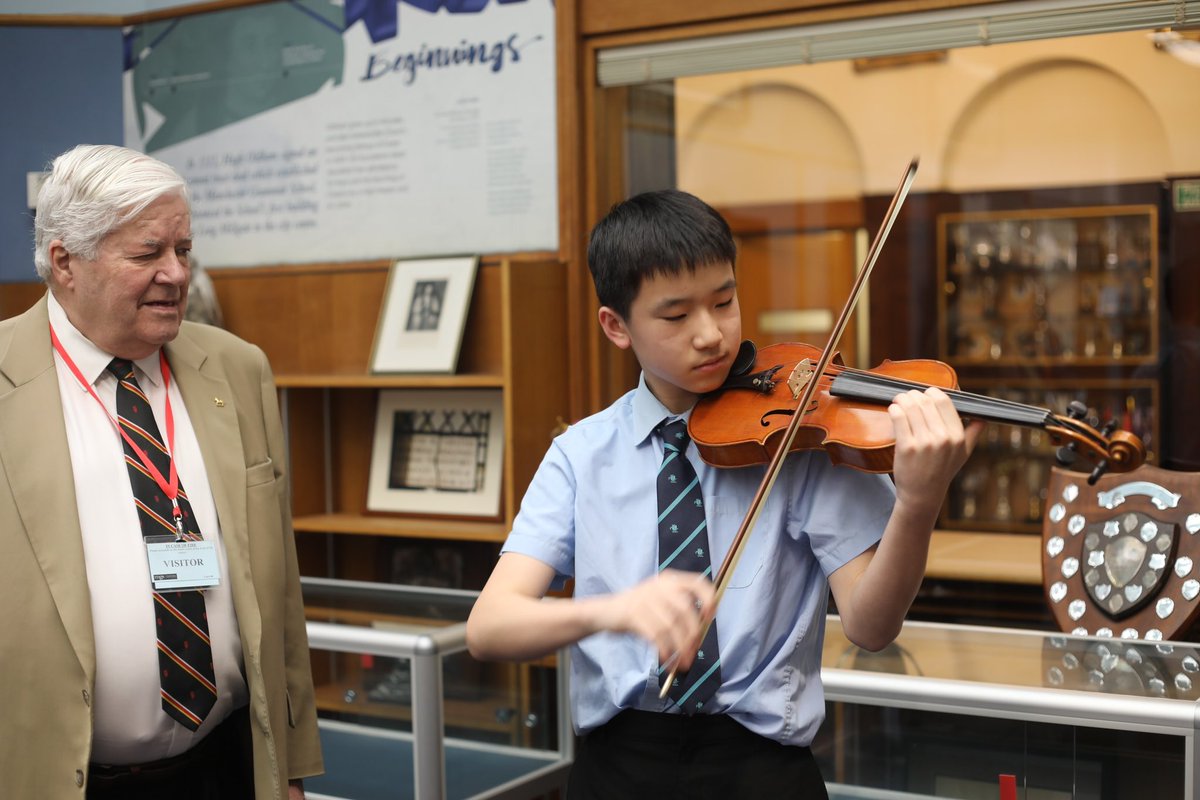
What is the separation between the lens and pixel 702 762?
1388 mm

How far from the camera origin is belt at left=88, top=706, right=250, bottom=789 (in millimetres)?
1780

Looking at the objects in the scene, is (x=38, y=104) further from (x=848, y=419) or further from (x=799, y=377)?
(x=848, y=419)

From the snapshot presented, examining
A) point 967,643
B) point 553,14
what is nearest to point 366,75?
point 553,14

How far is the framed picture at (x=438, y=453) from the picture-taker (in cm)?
400

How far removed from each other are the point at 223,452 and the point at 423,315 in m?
2.16

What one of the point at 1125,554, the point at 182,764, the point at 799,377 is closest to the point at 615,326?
the point at 799,377

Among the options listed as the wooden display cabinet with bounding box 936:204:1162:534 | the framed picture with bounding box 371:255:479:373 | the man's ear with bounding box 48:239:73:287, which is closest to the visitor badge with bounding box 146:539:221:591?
the man's ear with bounding box 48:239:73:287

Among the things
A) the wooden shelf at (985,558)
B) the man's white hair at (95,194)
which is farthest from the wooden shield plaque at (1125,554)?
the man's white hair at (95,194)

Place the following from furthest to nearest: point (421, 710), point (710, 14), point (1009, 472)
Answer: point (1009, 472), point (710, 14), point (421, 710)

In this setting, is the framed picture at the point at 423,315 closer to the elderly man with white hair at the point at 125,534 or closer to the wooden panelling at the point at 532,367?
the wooden panelling at the point at 532,367

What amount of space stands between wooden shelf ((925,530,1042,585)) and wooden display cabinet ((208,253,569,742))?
4.32 ft

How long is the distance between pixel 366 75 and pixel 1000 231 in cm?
258

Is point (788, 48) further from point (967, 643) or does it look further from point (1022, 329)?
point (1022, 329)

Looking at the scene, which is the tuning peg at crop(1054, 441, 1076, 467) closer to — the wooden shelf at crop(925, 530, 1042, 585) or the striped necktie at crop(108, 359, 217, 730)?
the striped necktie at crop(108, 359, 217, 730)
